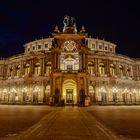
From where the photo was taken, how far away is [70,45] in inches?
2274

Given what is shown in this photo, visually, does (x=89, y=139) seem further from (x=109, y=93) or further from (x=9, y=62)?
(x=9, y=62)

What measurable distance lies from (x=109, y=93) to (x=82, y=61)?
1430 cm

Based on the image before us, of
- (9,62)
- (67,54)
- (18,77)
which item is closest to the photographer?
(67,54)

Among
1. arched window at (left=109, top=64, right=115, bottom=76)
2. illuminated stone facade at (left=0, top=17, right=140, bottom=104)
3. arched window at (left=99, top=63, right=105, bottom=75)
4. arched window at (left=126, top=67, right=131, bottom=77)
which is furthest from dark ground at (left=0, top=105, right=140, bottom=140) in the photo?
arched window at (left=126, top=67, right=131, bottom=77)

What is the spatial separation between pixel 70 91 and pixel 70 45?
515 inches

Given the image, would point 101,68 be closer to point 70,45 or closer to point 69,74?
point 70,45

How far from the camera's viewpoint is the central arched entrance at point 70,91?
5381cm

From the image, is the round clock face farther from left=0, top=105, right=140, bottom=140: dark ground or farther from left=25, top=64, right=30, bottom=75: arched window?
left=0, top=105, right=140, bottom=140: dark ground

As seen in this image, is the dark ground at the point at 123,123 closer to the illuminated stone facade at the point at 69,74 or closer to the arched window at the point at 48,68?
the illuminated stone facade at the point at 69,74

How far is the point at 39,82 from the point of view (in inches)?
2408

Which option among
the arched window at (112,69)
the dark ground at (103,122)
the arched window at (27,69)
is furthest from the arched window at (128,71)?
the dark ground at (103,122)

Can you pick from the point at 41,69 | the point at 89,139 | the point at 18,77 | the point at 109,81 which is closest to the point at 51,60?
the point at 41,69

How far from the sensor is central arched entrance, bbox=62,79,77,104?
5381cm

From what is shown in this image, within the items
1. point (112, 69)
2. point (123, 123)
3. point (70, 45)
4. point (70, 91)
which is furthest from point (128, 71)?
point (123, 123)
